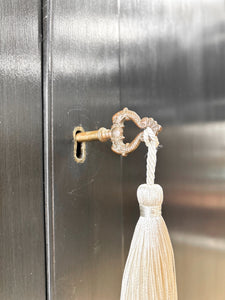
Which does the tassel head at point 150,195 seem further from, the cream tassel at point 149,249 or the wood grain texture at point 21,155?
the wood grain texture at point 21,155

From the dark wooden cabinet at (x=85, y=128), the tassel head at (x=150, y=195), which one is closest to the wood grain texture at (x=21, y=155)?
the dark wooden cabinet at (x=85, y=128)

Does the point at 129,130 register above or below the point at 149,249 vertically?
above

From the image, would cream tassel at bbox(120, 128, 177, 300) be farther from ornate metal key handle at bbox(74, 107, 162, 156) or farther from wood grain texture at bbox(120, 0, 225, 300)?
wood grain texture at bbox(120, 0, 225, 300)

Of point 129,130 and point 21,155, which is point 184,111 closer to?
point 129,130

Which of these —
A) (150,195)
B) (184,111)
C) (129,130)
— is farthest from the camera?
(184,111)

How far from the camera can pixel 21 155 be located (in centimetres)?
28

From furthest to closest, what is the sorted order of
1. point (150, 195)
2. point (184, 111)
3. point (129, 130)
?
1. point (184, 111)
2. point (129, 130)
3. point (150, 195)

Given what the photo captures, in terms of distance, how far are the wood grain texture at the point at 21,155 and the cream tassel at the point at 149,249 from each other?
10 cm

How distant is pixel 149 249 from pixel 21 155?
158 mm

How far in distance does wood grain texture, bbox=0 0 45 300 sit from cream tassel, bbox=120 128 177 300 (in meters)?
0.10

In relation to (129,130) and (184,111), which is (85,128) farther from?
(184,111)

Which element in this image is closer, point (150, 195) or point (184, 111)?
point (150, 195)

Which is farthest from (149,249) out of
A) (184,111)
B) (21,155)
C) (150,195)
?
(184,111)

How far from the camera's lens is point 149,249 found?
10.7 inches
